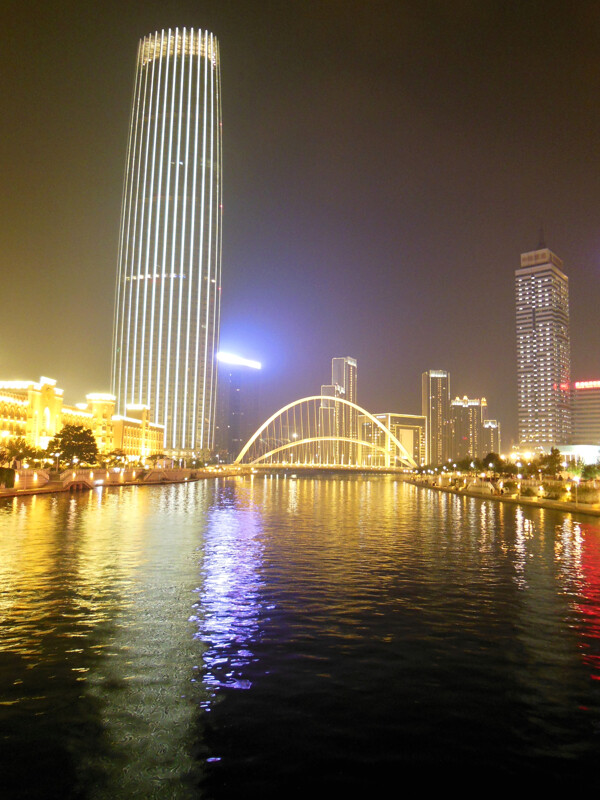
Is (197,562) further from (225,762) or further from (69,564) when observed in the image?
(225,762)

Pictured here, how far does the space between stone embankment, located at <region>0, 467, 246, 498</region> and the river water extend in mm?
36113

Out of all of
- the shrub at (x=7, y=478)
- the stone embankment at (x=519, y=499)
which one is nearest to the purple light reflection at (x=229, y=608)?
the stone embankment at (x=519, y=499)

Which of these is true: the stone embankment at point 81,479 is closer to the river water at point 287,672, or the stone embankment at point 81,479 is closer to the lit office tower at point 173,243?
the river water at point 287,672

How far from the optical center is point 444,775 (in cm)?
645

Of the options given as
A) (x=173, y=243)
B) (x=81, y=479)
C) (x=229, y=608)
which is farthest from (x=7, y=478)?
(x=173, y=243)

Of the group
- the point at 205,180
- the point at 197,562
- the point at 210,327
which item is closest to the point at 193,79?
the point at 205,180

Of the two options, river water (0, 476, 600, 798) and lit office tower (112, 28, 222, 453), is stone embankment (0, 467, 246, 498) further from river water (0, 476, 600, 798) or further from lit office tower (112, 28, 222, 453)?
lit office tower (112, 28, 222, 453)

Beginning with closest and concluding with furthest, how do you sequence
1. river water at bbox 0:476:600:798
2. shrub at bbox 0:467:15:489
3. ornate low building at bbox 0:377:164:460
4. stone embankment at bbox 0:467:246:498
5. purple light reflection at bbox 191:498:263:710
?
1. river water at bbox 0:476:600:798
2. purple light reflection at bbox 191:498:263:710
3. shrub at bbox 0:467:15:489
4. stone embankment at bbox 0:467:246:498
5. ornate low building at bbox 0:377:164:460

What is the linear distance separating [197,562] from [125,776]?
42.7ft

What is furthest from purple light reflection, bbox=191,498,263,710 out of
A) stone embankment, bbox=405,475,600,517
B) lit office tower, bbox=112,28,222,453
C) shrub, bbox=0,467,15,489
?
lit office tower, bbox=112,28,222,453

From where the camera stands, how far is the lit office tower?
171500 millimetres

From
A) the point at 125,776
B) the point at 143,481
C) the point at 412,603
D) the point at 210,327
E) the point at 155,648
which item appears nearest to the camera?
the point at 125,776

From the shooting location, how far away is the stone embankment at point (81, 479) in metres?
53.2

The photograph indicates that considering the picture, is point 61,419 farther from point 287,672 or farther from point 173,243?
point 287,672
